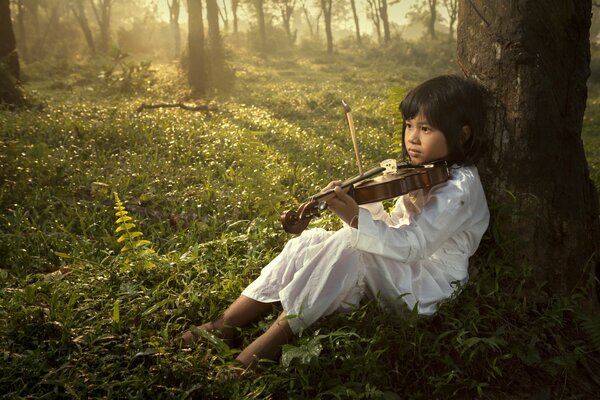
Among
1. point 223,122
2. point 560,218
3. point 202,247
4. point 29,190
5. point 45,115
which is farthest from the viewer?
point 223,122

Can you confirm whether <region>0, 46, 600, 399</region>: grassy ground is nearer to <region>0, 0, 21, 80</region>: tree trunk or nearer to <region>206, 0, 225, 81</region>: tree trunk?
<region>0, 0, 21, 80</region>: tree trunk

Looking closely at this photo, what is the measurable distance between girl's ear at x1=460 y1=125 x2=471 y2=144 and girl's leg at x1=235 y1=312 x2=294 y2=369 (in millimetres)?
1401

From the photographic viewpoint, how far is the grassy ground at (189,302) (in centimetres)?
234

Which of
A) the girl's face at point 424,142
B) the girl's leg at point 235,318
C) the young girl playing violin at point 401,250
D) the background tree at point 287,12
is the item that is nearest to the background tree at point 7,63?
the girl's leg at point 235,318

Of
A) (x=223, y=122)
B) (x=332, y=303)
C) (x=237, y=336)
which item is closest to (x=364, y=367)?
(x=332, y=303)

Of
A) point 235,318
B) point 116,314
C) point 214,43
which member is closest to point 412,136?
point 235,318

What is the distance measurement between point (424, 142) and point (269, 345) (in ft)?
4.50

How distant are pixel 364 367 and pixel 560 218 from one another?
153 centimetres

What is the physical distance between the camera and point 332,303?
2.50m

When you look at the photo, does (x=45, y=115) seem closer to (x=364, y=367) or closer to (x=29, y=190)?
(x=29, y=190)

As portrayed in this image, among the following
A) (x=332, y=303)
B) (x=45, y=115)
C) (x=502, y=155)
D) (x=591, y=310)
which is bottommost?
(x=591, y=310)

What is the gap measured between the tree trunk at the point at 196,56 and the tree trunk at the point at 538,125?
36.3 ft

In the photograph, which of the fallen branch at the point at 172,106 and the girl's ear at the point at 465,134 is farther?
the fallen branch at the point at 172,106

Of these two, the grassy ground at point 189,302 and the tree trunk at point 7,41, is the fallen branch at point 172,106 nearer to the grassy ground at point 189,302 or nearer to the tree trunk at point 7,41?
the tree trunk at point 7,41
